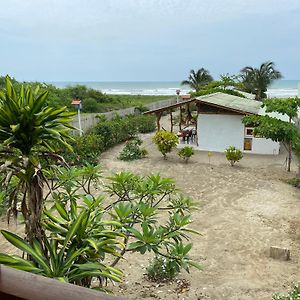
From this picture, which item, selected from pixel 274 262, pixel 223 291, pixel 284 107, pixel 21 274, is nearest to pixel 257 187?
pixel 284 107

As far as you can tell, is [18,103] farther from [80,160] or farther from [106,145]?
[106,145]

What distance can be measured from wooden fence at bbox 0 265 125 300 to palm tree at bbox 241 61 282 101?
113 ft

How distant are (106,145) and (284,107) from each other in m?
8.68

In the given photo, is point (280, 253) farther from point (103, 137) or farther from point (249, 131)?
point (103, 137)

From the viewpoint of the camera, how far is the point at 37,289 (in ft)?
3.35

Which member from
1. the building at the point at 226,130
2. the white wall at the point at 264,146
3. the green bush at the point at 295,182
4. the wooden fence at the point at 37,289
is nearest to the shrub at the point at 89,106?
the building at the point at 226,130

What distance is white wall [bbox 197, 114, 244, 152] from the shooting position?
16344mm

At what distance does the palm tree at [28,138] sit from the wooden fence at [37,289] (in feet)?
5.45

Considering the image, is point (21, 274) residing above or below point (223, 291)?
above

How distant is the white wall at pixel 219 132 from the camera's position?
1634 centimetres

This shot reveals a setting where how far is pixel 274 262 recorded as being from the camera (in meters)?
6.62

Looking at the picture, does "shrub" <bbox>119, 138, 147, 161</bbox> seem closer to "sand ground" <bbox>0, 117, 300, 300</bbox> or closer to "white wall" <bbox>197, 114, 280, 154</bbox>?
"sand ground" <bbox>0, 117, 300, 300</bbox>

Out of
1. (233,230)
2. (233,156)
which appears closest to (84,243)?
(233,230)

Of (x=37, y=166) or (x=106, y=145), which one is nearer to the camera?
(x=37, y=166)
